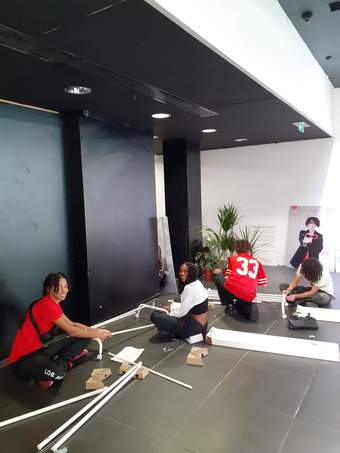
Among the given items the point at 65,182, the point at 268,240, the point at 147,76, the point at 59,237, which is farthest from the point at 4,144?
the point at 268,240

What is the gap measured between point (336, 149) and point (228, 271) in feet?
11.7

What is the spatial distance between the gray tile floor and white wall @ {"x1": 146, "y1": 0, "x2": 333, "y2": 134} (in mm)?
2458

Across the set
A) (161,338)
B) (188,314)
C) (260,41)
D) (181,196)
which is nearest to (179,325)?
(188,314)

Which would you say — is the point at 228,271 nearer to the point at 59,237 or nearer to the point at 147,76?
the point at 59,237

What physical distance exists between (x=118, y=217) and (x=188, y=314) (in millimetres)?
1567

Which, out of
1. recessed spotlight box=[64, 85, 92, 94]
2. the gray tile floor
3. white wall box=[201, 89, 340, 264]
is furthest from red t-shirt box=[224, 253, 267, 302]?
white wall box=[201, 89, 340, 264]

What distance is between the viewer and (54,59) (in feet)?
7.48

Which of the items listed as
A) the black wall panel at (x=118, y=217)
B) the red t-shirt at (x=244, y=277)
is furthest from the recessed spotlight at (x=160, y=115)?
the red t-shirt at (x=244, y=277)

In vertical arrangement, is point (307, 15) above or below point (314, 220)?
above

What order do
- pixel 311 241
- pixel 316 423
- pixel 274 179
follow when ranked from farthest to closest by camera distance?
pixel 274 179 < pixel 311 241 < pixel 316 423

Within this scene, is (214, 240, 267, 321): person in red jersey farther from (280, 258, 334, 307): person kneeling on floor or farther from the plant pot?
the plant pot

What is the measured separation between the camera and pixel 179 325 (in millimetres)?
3645

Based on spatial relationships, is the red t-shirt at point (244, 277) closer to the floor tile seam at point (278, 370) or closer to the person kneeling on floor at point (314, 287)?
the person kneeling on floor at point (314, 287)

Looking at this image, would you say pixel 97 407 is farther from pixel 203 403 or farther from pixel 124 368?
pixel 203 403
